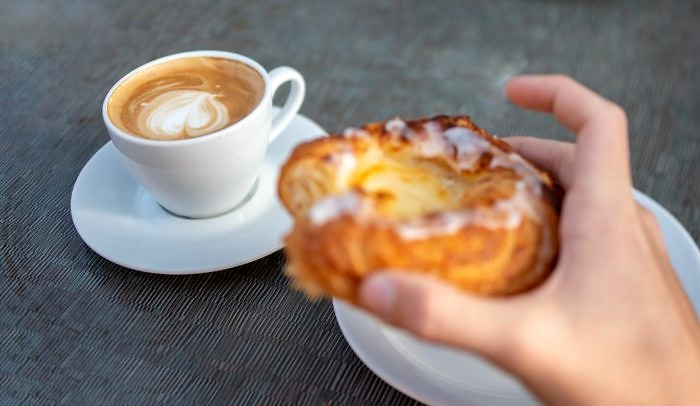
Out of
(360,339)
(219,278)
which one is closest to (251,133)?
(219,278)

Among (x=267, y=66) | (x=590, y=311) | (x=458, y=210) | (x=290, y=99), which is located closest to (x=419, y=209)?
(x=458, y=210)

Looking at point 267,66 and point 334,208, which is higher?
A: point 334,208

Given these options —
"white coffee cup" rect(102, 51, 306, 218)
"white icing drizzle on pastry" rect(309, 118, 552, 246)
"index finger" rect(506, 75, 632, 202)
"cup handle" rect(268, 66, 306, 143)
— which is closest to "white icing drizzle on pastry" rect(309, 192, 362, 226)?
"white icing drizzle on pastry" rect(309, 118, 552, 246)

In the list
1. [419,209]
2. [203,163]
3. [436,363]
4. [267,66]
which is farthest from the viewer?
[267,66]

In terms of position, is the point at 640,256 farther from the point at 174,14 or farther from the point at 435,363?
the point at 174,14

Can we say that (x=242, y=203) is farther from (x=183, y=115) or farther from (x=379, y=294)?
(x=379, y=294)

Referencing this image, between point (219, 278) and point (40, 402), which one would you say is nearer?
point (40, 402)
